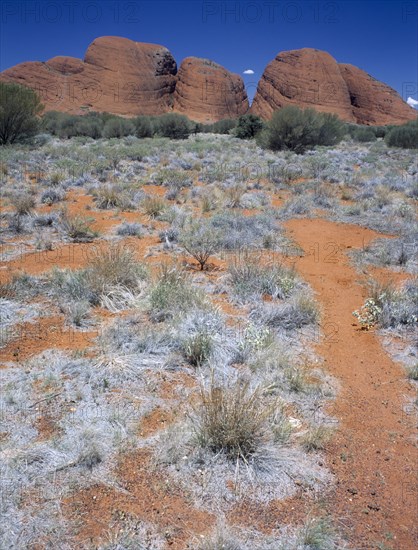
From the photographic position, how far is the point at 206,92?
60344 millimetres

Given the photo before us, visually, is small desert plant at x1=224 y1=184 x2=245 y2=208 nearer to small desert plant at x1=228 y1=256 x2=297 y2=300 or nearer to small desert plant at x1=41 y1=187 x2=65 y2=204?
small desert plant at x1=41 y1=187 x2=65 y2=204

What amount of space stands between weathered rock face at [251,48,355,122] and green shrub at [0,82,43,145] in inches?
1752

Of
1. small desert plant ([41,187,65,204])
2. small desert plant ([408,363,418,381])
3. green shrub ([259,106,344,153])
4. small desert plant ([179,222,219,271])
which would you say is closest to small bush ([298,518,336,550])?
small desert plant ([408,363,418,381])

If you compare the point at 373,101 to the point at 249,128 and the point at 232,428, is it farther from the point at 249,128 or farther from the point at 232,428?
the point at 232,428

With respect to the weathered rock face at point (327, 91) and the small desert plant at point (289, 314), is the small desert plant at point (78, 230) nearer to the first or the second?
the small desert plant at point (289, 314)

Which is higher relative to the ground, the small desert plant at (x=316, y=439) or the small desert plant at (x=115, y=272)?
the small desert plant at (x=115, y=272)

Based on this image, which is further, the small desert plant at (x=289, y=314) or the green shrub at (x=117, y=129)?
the green shrub at (x=117, y=129)

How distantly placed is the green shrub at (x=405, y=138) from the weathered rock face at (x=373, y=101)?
40.8m

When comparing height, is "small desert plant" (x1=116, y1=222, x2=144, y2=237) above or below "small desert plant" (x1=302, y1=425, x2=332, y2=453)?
above

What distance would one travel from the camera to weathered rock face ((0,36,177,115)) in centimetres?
5516

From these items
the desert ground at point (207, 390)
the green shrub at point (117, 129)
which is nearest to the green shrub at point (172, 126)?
the green shrub at point (117, 129)

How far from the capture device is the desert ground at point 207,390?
229 centimetres

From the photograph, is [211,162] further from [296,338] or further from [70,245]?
[296,338]

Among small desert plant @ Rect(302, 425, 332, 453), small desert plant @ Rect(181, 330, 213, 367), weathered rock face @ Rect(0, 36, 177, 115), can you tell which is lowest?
small desert plant @ Rect(302, 425, 332, 453)
